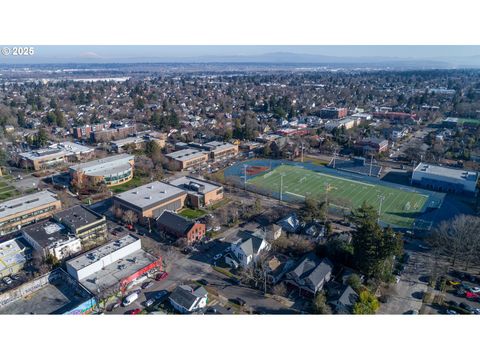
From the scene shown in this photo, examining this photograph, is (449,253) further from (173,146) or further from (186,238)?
(173,146)

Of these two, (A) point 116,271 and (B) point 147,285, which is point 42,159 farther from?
(B) point 147,285

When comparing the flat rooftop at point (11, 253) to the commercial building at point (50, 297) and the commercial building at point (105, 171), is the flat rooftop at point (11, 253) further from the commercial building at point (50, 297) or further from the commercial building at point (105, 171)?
the commercial building at point (105, 171)

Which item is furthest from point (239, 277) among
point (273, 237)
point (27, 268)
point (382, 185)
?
point (382, 185)

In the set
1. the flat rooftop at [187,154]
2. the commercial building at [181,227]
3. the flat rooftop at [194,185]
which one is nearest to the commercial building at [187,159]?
the flat rooftop at [187,154]

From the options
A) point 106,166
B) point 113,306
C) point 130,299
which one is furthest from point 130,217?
point 106,166

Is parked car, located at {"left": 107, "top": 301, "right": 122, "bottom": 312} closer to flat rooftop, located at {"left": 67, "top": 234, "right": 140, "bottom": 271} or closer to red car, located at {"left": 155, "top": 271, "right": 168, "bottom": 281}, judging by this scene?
red car, located at {"left": 155, "top": 271, "right": 168, "bottom": 281}
